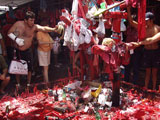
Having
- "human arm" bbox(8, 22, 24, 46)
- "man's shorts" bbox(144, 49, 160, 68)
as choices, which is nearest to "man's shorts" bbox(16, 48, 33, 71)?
"human arm" bbox(8, 22, 24, 46)

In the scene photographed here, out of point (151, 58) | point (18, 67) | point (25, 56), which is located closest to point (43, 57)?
point (25, 56)

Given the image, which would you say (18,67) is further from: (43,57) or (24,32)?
(24,32)

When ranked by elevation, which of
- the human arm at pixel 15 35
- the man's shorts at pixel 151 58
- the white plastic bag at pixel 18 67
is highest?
the human arm at pixel 15 35

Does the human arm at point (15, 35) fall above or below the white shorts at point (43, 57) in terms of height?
above

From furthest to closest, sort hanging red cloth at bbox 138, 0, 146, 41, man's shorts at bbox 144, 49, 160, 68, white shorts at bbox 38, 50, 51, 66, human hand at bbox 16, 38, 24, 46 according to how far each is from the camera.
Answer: white shorts at bbox 38, 50, 51, 66 < human hand at bbox 16, 38, 24, 46 < man's shorts at bbox 144, 49, 160, 68 < hanging red cloth at bbox 138, 0, 146, 41

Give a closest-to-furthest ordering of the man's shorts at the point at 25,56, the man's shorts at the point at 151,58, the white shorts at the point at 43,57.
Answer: the man's shorts at the point at 151,58
the man's shorts at the point at 25,56
the white shorts at the point at 43,57

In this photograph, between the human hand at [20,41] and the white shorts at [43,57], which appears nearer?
the human hand at [20,41]

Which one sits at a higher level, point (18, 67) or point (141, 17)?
point (141, 17)

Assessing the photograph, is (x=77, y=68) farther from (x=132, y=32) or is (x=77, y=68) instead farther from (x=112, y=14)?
Result: (x=112, y=14)

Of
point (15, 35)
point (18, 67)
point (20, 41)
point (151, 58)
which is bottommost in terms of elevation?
point (18, 67)

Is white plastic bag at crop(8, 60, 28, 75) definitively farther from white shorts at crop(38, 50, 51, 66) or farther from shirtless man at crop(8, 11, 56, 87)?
white shorts at crop(38, 50, 51, 66)

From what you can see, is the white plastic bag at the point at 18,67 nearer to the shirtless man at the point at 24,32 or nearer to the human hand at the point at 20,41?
the shirtless man at the point at 24,32

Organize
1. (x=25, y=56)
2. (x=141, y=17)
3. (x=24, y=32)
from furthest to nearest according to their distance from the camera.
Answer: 1. (x=25, y=56)
2. (x=24, y=32)
3. (x=141, y=17)

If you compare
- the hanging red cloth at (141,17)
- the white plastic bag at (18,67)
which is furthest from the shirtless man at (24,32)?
the hanging red cloth at (141,17)
